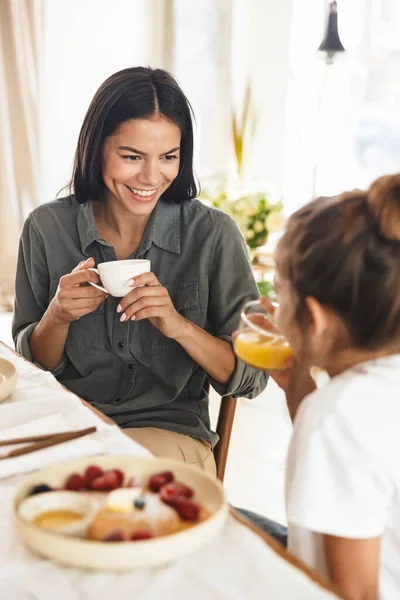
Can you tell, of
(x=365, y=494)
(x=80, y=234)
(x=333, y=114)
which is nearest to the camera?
(x=365, y=494)

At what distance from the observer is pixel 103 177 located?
5.65ft

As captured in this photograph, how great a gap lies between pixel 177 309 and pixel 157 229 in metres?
0.19

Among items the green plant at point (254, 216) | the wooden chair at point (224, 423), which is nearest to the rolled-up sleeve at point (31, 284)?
the wooden chair at point (224, 423)

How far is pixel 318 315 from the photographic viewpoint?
0.95 m

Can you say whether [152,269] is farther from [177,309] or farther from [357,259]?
[357,259]

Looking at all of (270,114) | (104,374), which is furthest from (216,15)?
(104,374)

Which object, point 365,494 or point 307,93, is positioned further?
point 307,93

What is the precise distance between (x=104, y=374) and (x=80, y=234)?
1.09 feet

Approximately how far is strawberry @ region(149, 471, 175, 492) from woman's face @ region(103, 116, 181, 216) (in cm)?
86

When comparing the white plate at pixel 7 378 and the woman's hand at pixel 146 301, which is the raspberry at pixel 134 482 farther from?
the woman's hand at pixel 146 301

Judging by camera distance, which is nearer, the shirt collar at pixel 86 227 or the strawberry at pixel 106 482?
the strawberry at pixel 106 482

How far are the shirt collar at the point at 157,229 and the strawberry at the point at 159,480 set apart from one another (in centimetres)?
86

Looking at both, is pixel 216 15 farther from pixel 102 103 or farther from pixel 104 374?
pixel 104 374

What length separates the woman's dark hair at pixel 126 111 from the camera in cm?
162
